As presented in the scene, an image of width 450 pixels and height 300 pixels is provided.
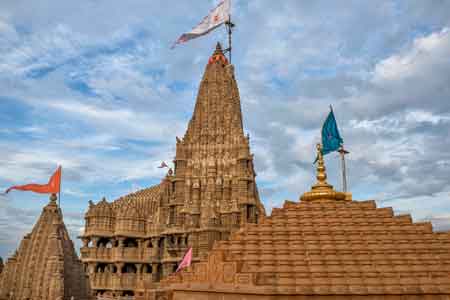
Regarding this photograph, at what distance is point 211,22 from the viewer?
1953 inches

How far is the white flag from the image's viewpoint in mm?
48625

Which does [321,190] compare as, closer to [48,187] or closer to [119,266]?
[48,187]

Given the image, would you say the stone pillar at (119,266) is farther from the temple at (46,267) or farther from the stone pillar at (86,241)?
the temple at (46,267)

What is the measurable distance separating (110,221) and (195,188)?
10329 millimetres

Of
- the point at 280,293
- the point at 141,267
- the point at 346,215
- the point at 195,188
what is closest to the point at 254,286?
the point at 280,293

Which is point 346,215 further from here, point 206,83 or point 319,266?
point 206,83

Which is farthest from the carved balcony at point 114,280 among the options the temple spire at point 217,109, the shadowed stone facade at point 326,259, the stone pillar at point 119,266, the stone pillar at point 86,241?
the shadowed stone facade at point 326,259

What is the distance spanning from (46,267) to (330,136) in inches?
596

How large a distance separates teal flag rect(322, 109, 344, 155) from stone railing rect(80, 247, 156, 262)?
3219cm

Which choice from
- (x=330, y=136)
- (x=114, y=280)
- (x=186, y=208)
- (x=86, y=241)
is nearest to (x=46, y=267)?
(x=330, y=136)

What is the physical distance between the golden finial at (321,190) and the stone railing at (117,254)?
34.0m

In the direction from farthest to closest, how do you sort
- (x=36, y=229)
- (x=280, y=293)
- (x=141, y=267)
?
(x=141, y=267)
(x=36, y=229)
(x=280, y=293)

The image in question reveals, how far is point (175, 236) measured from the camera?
48500 millimetres

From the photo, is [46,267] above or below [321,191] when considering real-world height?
below
